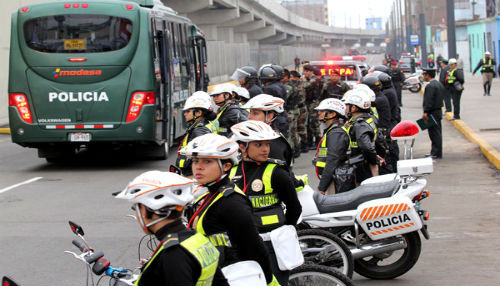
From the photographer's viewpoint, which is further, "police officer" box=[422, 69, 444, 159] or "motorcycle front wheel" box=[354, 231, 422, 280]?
"police officer" box=[422, 69, 444, 159]

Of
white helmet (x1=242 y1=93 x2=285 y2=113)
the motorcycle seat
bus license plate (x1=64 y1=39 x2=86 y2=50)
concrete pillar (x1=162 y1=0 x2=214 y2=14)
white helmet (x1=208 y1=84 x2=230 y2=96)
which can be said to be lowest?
the motorcycle seat

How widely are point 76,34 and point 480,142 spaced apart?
890 centimetres

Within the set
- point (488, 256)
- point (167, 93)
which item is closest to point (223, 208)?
point (488, 256)

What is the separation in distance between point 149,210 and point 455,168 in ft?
39.9

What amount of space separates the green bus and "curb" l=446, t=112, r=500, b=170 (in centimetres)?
643

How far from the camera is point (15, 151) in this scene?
19.7m

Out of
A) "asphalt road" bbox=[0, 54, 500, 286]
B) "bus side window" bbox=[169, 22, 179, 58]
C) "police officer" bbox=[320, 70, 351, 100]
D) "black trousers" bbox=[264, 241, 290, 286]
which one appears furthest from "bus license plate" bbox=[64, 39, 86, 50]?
"black trousers" bbox=[264, 241, 290, 286]

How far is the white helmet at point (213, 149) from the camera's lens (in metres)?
4.60

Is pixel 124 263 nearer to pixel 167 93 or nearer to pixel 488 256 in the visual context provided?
pixel 488 256

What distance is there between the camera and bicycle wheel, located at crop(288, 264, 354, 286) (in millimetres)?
5406

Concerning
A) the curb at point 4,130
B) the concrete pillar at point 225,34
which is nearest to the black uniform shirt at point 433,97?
the curb at point 4,130

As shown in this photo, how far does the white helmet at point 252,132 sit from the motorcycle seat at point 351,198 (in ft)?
5.13

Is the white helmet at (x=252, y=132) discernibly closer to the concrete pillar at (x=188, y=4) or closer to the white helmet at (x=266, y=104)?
the white helmet at (x=266, y=104)

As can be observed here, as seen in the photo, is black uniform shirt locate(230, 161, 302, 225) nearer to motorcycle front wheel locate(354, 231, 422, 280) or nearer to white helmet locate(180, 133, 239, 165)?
white helmet locate(180, 133, 239, 165)
